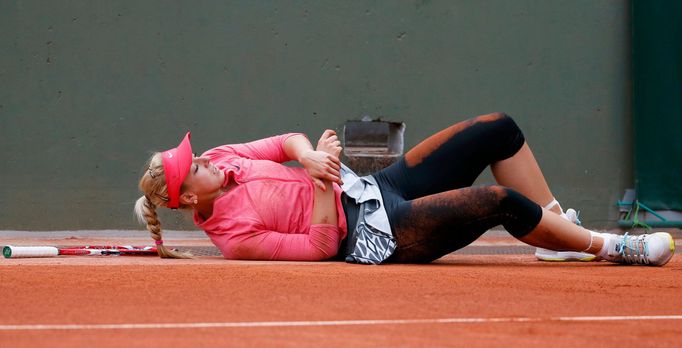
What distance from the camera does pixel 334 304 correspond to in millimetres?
3367

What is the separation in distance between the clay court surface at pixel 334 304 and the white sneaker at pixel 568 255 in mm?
97

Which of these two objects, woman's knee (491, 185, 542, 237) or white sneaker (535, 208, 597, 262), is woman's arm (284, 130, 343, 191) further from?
white sneaker (535, 208, 597, 262)

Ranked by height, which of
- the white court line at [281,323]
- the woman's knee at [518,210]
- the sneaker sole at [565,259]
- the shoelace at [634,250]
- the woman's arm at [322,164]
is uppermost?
the woman's arm at [322,164]

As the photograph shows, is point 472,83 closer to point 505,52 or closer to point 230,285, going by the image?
point 505,52

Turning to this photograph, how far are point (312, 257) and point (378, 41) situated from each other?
10.3 ft

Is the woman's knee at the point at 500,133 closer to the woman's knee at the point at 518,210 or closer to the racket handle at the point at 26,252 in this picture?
the woman's knee at the point at 518,210

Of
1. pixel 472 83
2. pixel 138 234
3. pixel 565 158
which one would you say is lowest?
pixel 138 234

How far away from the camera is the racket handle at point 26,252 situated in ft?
16.9

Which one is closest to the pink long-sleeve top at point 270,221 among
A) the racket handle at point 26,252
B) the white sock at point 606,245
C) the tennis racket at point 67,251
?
the tennis racket at point 67,251

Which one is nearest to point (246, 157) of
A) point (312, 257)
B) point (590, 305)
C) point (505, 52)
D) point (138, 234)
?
point (312, 257)

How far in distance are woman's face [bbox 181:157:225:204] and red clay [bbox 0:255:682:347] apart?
0.32 meters

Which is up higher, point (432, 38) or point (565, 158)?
point (432, 38)

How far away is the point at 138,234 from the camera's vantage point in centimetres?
724

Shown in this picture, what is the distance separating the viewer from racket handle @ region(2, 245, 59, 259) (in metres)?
5.15
